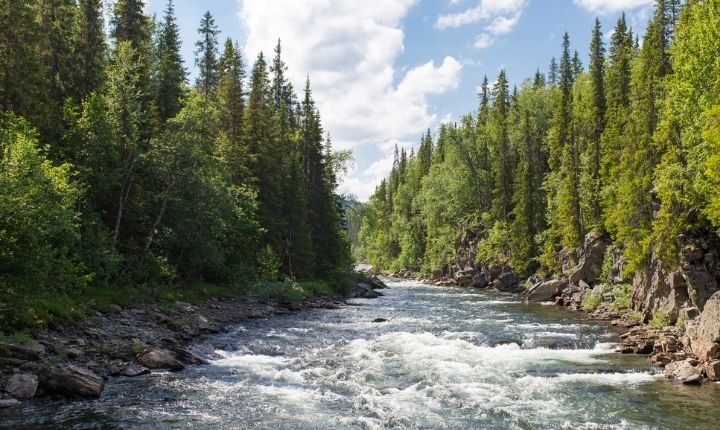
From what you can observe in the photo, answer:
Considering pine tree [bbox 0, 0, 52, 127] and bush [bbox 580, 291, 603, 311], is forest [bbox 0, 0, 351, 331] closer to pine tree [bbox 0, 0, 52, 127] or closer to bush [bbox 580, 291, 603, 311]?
pine tree [bbox 0, 0, 52, 127]

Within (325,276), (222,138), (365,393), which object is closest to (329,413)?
(365,393)

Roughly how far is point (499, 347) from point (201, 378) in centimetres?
1338

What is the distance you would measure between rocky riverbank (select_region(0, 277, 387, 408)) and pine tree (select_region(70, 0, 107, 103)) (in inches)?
583

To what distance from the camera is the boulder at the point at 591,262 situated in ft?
156

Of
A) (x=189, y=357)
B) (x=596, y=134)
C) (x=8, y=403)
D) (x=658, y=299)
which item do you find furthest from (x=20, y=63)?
(x=596, y=134)

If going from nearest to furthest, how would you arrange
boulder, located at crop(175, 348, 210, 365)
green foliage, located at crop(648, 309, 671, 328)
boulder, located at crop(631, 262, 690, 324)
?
boulder, located at crop(175, 348, 210, 365), green foliage, located at crop(648, 309, 671, 328), boulder, located at crop(631, 262, 690, 324)

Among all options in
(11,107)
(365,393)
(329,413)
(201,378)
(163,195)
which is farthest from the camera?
(163,195)

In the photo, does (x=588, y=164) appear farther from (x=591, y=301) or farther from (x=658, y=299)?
(x=658, y=299)

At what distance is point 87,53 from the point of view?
34.1 meters

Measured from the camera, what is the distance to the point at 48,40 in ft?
106

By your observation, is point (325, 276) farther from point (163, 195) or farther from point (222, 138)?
point (163, 195)

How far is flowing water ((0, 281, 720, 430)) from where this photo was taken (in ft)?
45.2

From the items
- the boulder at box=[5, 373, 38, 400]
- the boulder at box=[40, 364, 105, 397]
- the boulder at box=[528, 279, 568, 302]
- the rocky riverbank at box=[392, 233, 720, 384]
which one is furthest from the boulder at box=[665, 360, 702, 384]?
the boulder at box=[528, 279, 568, 302]

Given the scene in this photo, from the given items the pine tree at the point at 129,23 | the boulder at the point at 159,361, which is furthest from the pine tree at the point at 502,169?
the boulder at the point at 159,361
